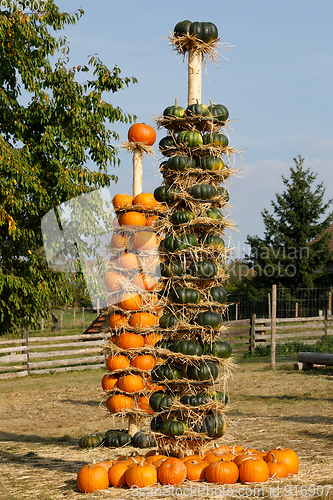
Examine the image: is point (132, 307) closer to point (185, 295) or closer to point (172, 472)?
point (185, 295)

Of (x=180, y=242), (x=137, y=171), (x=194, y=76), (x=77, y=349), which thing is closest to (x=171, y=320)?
(x=180, y=242)

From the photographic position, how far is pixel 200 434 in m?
4.91

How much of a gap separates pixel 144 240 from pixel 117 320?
121 centimetres

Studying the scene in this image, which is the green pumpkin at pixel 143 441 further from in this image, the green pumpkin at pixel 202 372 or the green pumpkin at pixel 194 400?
the green pumpkin at pixel 202 372

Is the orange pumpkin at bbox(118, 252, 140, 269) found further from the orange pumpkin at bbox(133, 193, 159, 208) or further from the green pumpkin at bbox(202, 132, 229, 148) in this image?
the green pumpkin at bbox(202, 132, 229, 148)

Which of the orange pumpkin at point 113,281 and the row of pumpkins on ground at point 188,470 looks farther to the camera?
the orange pumpkin at point 113,281

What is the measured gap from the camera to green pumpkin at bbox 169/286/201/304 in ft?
16.4

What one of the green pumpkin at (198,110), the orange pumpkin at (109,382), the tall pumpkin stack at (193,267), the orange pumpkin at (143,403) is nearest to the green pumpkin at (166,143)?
the tall pumpkin stack at (193,267)

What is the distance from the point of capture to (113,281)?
741 cm

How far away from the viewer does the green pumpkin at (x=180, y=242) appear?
16.8 ft

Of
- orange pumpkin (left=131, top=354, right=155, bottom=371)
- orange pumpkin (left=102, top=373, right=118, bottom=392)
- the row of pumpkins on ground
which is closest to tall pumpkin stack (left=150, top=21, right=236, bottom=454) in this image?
the row of pumpkins on ground

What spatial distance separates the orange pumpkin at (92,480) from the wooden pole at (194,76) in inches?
151

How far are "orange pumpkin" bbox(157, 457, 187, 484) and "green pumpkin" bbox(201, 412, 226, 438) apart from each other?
0.42 meters

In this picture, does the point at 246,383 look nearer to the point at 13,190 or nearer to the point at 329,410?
the point at 329,410
